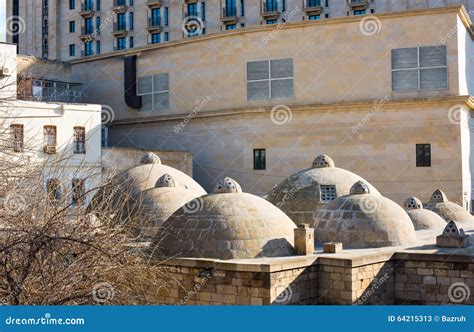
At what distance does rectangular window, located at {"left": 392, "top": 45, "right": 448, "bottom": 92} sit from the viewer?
104 feet

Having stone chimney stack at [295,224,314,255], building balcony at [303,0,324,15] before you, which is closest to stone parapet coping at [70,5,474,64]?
building balcony at [303,0,324,15]

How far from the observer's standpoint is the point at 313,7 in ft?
152

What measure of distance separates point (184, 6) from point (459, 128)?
26.5 meters

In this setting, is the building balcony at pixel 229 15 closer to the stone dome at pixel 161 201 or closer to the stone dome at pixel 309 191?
the stone dome at pixel 309 191

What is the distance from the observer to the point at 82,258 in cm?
1142

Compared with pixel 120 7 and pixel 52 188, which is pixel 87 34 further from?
pixel 52 188

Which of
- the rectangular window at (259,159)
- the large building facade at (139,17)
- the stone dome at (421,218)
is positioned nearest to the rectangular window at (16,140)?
the rectangular window at (259,159)

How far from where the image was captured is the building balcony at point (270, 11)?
156ft

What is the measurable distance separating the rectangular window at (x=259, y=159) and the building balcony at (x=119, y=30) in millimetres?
22403

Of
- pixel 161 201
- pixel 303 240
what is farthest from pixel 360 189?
pixel 161 201

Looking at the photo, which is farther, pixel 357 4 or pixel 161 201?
pixel 357 4

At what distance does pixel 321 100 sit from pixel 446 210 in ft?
30.6

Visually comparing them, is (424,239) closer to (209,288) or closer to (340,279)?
(340,279)

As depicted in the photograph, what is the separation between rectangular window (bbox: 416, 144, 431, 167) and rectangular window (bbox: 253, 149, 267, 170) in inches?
315
